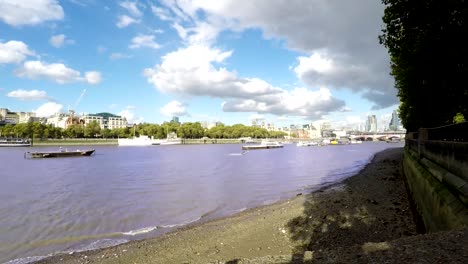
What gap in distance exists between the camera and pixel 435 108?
36.2 meters

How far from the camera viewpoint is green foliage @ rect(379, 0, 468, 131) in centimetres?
2317

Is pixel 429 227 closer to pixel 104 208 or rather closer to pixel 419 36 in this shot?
pixel 419 36

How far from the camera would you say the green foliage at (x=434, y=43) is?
23.2 meters

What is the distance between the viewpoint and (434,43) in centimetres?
2467

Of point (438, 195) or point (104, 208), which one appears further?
point (104, 208)

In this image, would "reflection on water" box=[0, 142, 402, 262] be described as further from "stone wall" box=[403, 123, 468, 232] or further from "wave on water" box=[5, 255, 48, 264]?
"stone wall" box=[403, 123, 468, 232]

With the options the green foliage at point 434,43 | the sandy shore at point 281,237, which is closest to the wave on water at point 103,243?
the sandy shore at point 281,237

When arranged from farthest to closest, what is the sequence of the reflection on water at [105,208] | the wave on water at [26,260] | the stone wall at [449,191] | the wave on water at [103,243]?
the reflection on water at [105,208], the wave on water at [103,243], the wave on water at [26,260], the stone wall at [449,191]

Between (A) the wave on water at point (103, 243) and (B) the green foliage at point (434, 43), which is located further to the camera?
(B) the green foliage at point (434, 43)

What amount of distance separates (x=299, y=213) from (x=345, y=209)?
240cm

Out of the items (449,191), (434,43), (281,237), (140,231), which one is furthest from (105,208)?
(434,43)

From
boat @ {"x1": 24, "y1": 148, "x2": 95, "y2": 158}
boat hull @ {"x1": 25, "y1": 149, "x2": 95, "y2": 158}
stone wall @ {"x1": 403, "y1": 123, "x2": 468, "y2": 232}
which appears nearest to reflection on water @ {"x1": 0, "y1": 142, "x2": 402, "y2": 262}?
stone wall @ {"x1": 403, "y1": 123, "x2": 468, "y2": 232}

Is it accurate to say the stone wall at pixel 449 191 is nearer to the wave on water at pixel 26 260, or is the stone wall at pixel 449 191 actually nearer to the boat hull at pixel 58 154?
the wave on water at pixel 26 260

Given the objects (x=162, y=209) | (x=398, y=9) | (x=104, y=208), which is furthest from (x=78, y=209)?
(x=398, y=9)
